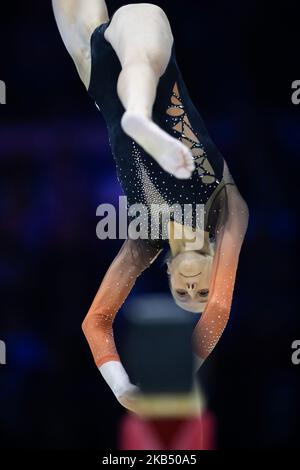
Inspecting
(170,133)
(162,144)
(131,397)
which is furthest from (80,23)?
(131,397)

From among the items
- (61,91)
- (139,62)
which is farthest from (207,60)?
(139,62)

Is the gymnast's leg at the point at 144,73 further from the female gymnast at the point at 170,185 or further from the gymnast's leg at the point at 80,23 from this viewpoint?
the gymnast's leg at the point at 80,23

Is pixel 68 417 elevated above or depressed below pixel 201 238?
below

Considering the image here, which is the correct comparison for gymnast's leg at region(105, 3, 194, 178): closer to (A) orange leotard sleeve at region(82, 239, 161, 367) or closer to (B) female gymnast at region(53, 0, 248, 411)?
(B) female gymnast at region(53, 0, 248, 411)

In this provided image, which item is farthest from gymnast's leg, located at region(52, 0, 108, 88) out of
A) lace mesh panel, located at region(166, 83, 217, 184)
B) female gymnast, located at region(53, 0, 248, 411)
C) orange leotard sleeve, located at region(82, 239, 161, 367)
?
orange leotard sleeve, located at region(82, 239, 161, 367)

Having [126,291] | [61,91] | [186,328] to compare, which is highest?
[61,91]

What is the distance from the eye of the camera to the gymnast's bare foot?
291 centimetres

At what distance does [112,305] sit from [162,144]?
109 centimetres

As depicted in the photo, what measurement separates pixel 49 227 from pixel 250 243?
0.88 m

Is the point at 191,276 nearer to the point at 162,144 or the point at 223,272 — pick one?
the point at 223,272

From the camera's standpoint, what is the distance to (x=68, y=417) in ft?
14.8

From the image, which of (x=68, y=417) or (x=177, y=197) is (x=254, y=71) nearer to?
(x=177, y=197)

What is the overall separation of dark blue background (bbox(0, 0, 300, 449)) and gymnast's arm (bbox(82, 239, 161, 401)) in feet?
1.92

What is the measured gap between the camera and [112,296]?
3877mm
